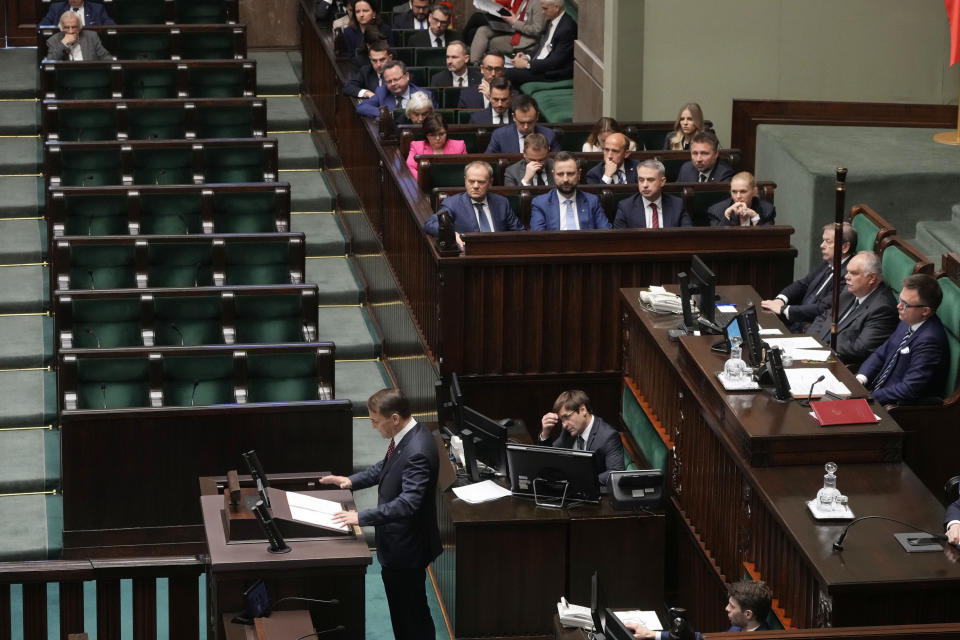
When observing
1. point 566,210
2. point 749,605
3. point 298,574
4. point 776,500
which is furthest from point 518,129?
point 749,605

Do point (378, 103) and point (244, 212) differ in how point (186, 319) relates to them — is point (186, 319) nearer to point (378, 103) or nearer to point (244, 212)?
point (244, 212)

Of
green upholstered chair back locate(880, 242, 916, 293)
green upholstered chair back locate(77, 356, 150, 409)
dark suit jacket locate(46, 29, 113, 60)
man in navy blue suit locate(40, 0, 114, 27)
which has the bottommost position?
green upholstered chair back locate(77, 356, 150, 409)

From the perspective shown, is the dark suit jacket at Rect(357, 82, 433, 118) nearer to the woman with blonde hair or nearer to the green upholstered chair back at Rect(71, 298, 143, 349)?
the woman with blonde hair

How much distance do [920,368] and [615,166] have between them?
91.9 inches

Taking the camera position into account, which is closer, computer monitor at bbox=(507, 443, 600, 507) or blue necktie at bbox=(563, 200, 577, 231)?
computer monitor at bbox=(507, 443, 600, 507)

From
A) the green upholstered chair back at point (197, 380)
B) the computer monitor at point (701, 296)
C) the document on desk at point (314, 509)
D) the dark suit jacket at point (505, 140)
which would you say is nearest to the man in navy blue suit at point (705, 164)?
the dark suit jacket at point (505, 140)

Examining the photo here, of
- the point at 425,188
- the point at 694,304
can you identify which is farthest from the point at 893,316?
the point at 425,188

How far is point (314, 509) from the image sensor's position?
4871mm

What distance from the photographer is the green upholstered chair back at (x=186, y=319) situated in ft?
23.0

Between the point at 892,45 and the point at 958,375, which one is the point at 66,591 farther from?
the point at 892,45

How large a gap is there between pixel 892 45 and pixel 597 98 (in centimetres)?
166

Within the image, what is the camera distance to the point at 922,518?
4.56 metres

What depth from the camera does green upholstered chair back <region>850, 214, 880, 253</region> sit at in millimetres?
6594

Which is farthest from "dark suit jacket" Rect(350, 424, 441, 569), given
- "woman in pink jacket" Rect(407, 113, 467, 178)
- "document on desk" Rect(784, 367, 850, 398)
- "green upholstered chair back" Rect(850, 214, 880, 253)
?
"woman in pink jacket" Rect(407, 113, 467, 178)
